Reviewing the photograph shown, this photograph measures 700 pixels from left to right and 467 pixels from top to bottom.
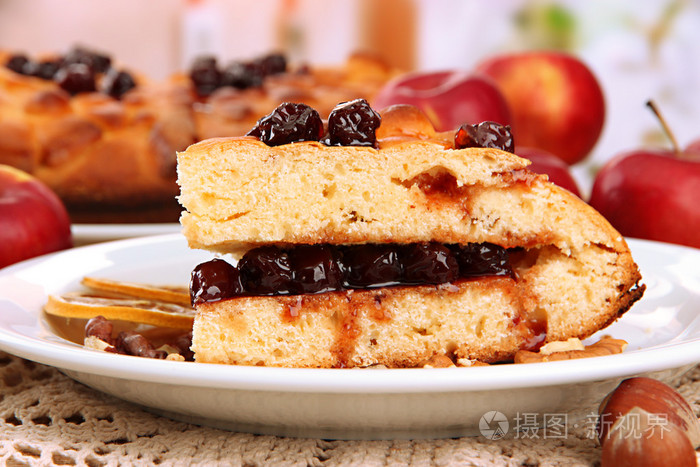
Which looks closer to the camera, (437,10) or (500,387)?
(500,387)

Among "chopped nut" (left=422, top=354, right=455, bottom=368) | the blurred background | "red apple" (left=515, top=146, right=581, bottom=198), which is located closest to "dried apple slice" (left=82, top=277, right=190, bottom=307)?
"chopped nut" (left=422, top=354, right=455, bottom=368)

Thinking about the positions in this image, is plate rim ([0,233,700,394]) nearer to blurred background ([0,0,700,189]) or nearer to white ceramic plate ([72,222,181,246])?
white ceramic plate ([72,222,181,246])

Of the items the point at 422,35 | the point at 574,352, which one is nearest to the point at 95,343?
the point at 574,352

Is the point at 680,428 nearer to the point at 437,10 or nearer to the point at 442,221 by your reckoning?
the point at 442,221

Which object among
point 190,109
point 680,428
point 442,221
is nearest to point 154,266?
point 442,221

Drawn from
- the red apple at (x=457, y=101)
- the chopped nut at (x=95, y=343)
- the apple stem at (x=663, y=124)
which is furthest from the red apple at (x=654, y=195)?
the chopped nut at (x=95, y=343)

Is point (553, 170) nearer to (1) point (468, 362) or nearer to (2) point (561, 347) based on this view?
(2) point (561, 347)
